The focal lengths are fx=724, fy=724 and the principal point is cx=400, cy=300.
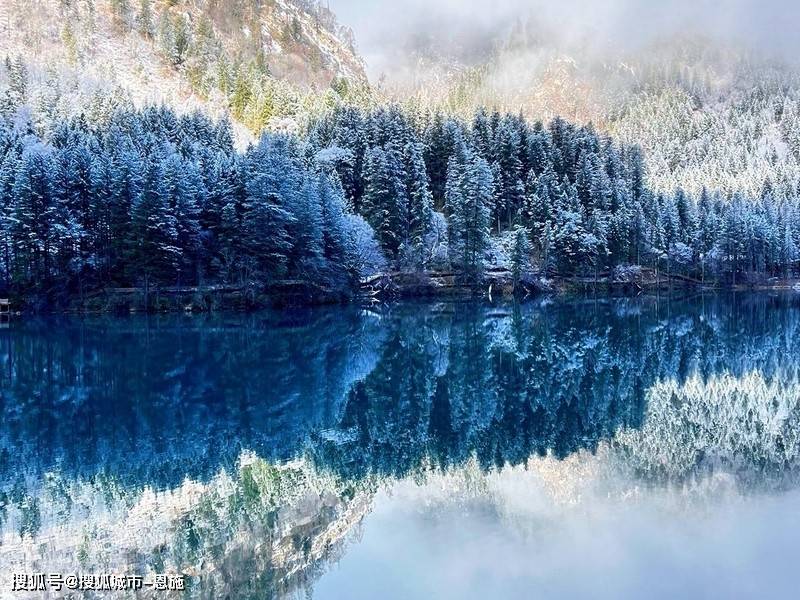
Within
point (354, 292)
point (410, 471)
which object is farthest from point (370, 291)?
point (410, 471)

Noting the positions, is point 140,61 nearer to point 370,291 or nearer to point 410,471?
point 370,291

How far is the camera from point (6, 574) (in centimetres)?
1142

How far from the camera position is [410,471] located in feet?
57.0

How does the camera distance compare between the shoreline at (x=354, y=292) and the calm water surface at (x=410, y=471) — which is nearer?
the calm water surface at (x=410, y=471)

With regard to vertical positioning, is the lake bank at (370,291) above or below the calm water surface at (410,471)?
above

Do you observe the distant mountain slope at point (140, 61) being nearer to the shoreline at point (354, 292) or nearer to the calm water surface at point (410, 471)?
the shoreline at point (354, 292)

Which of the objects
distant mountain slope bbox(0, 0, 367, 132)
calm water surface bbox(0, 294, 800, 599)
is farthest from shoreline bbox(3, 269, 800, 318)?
distant mountain slope bbox(0, 0, 367, 132)

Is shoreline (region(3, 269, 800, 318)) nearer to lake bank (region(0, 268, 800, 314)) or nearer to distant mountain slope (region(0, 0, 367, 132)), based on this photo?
lake bank (region(0, 268, 800, 314))

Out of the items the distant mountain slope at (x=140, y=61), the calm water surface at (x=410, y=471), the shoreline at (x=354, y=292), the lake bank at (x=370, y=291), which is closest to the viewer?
the calm water surface at (x=410, y=471)

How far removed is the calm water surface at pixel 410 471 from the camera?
39.3 ft

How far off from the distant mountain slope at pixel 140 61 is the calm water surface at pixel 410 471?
9154 cm

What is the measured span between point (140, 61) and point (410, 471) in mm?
137500

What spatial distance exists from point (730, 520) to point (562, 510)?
3.22 m

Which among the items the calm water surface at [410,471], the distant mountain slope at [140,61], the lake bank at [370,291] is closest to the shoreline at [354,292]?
the lake bank at [370,291]
